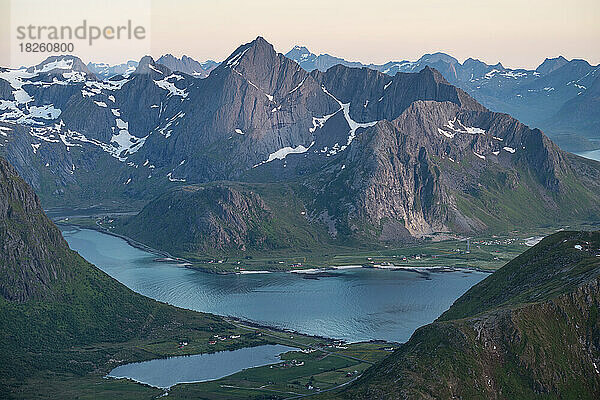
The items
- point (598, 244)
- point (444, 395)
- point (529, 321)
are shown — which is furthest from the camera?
point (598, 244)

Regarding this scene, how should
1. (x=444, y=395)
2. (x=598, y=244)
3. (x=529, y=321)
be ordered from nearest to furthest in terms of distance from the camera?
1. (x=444, y=395)
2. (x=529, y=321)
3. (x=598, y=244)

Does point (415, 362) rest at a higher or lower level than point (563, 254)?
lower

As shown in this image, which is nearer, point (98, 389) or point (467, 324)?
point (467, 324)

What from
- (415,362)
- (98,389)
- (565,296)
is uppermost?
(565,296)

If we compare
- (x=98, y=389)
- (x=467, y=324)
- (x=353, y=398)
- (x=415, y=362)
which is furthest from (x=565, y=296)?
(x=98, y=389)

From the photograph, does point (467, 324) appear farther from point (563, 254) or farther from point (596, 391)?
point (563, 254)

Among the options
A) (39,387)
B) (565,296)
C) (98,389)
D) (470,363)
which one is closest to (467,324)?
(470,363)
